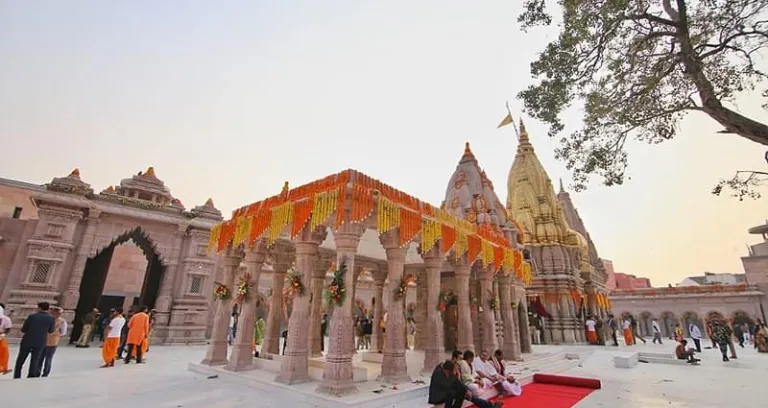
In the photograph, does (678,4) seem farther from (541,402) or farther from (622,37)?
(541,402)

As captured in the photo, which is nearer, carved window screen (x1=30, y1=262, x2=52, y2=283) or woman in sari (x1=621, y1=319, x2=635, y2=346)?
carved window screen (x1=30, y1=262, x2=52, y2=283)

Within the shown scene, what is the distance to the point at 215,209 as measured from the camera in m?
18.1

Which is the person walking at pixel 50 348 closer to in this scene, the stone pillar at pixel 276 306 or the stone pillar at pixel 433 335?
the stone pillar at pixel 276 306

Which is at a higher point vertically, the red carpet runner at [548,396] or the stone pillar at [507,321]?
the stone pillar at [507,321]

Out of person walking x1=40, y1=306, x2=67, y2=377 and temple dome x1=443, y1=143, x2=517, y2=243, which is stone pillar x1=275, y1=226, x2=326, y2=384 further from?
temple dome x1=443, y1=143, x2=517, y2=243

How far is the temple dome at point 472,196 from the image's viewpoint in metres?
16.7

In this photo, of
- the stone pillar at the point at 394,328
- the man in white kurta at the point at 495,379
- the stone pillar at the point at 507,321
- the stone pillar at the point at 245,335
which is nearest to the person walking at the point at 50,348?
the stone pillar at the point at 245,335

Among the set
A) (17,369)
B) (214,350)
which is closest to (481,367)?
(214,350)

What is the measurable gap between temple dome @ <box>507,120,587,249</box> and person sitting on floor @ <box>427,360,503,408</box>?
22056mm

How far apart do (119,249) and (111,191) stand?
9088mm

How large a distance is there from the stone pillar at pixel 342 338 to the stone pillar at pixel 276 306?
12.5ft

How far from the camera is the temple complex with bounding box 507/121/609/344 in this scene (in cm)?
2289

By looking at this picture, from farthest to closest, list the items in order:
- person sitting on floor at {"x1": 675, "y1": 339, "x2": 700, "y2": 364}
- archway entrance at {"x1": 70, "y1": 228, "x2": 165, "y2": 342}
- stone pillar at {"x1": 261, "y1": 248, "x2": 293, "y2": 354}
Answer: archway entrance at {"x1": 70, "y1": 228, "x2": 165, "y2": 342}, person sitting on floor at {"x1": 675, "y1": 339, "x2": 700, "y2": 364}, stone pillar at {"x1": 261, "y1": 248, "x2": 293, "y2": 354}

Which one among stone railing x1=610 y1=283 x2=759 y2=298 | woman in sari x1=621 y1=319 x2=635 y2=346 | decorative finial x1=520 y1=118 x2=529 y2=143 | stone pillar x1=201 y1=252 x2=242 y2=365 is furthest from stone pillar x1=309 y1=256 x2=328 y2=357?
stone railing x1=610 y1=283 x2=759 y2=298
